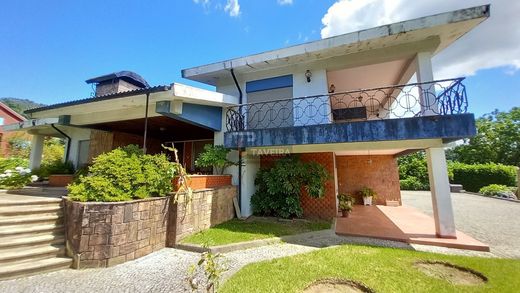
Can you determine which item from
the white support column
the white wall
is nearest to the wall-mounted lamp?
the white support column

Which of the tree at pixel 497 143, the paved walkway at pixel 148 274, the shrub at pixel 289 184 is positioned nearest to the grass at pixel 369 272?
the paved walkway at pixel 148 274

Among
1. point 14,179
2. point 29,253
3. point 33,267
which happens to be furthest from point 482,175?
point 14,179

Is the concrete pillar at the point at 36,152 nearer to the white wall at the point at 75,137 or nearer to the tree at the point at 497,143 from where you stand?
the white wall at the point at 75,137

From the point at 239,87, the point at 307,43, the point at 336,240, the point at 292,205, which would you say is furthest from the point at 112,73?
the point at 336,240

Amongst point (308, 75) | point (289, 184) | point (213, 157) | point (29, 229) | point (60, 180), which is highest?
point (308, 75)

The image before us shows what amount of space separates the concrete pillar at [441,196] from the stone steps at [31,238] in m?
9.82

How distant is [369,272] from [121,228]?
5430mm

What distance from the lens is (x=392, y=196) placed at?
44.0 feet

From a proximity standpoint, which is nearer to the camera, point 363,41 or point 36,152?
point 363,41

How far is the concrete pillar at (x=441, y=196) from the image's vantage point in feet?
21.9

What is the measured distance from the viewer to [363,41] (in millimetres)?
7430

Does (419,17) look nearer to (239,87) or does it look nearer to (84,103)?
(239,87)

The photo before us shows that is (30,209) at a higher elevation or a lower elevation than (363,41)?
lower

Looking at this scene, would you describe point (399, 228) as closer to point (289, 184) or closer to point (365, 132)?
point (365, 132)
